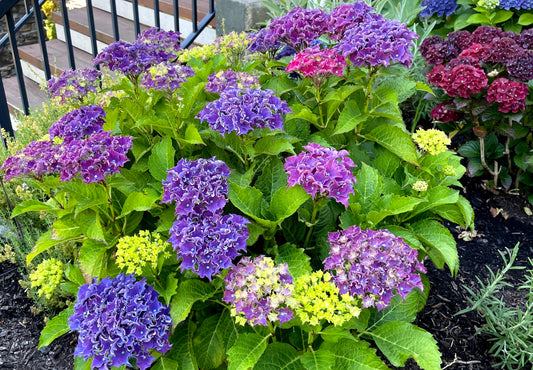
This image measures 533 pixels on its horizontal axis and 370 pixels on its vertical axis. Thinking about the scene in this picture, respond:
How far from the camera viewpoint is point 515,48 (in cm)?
305

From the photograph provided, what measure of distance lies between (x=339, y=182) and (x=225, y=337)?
31.6 inches

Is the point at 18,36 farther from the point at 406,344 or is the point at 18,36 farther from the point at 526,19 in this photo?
the point at 406,344

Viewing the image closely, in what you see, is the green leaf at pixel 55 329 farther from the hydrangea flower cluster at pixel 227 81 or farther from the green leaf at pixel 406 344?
the green leaf at pixel 406 344

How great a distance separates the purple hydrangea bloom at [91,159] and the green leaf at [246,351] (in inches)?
31.5

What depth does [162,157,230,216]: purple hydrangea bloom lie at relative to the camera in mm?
1690

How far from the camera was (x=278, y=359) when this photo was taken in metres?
1.82

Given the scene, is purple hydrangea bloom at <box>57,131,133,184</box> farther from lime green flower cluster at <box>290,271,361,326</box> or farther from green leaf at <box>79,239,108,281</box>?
lime green flower cluster at <box>290,271,361,326</box>

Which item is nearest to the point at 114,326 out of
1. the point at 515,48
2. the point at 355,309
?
the point at 355,309

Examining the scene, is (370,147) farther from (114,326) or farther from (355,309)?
(114,326)

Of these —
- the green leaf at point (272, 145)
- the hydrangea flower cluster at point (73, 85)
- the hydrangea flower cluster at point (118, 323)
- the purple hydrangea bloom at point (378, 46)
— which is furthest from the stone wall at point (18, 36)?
the hydrangea flower cluster at point (118, 323)

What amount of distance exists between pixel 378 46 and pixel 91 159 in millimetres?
1281

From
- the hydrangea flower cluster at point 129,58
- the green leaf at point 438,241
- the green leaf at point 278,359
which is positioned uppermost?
the hydrangea flower cluster at point 129,58

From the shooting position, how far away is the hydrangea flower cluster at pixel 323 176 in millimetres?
1688

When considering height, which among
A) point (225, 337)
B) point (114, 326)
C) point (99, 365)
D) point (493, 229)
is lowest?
point (493, 229)
